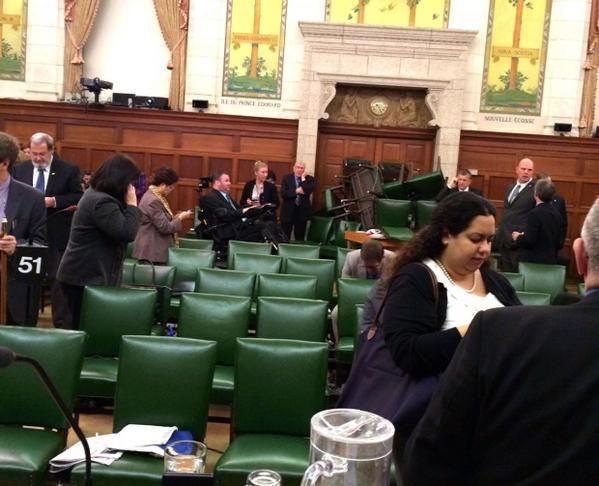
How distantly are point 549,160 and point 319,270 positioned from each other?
6.19 meters

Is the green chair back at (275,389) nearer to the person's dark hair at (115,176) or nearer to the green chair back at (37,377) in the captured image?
the green chair back at (37,377)

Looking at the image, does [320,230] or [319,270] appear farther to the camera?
[320,230]

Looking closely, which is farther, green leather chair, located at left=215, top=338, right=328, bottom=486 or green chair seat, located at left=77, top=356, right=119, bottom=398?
green chair seat, located at left=77, top=356, right=119, bottom=398

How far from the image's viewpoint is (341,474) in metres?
1.52

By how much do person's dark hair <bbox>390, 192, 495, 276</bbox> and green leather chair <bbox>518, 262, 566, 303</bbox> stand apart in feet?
11.5

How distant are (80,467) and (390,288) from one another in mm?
1366

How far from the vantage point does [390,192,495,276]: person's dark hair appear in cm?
211

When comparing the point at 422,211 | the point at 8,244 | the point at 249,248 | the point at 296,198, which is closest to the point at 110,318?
the point at 8,244

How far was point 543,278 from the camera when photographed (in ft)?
17.8

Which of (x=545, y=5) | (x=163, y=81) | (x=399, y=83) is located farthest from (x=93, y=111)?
(x=545, y=5)

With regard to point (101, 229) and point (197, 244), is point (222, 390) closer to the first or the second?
point (101, 229)

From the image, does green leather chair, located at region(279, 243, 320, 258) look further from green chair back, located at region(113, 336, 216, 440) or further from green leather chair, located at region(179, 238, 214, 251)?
green chair back, located at region(113, 336, 216, 440)

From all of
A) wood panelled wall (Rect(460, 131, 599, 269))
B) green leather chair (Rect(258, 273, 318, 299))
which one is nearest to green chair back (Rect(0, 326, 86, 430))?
green leather chair (Rect(258, 273, 318, 299))

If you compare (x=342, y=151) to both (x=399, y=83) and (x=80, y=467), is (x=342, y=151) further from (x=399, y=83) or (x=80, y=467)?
(x=80, y=467)
